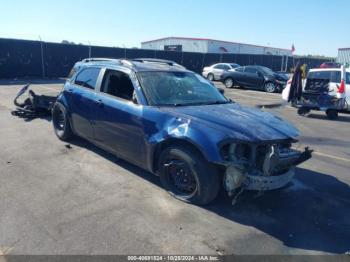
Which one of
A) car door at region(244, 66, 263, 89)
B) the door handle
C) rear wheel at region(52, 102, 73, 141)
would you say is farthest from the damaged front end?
car door at region(244, 66, 263, 89)

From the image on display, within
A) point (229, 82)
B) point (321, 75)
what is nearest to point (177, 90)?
point (321, 75)

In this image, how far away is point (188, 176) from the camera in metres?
4.51

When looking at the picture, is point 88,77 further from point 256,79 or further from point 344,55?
point 344,55

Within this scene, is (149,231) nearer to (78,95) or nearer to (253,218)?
(253,218)

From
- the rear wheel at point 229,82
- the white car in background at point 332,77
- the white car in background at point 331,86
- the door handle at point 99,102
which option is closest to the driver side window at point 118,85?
the door handle at point 99,102

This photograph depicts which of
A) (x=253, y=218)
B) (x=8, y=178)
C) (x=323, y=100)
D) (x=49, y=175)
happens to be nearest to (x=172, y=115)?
(x=253, y=218)

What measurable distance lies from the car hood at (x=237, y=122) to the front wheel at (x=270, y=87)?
15.6 metres

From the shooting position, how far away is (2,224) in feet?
12.7

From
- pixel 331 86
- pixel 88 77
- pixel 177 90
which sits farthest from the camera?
pixel 331 86

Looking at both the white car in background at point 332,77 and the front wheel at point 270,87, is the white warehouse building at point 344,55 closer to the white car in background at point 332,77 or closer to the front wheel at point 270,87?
the front wheel at point 270,87

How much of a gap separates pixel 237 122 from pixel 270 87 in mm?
16608

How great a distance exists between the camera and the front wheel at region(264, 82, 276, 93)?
66.1ft

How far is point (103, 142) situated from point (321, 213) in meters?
3.32

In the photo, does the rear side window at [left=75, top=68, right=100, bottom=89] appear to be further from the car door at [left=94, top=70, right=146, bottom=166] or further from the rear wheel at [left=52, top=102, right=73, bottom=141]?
the rear wheel at [left=52, top=102, right=73, bottom=141]
